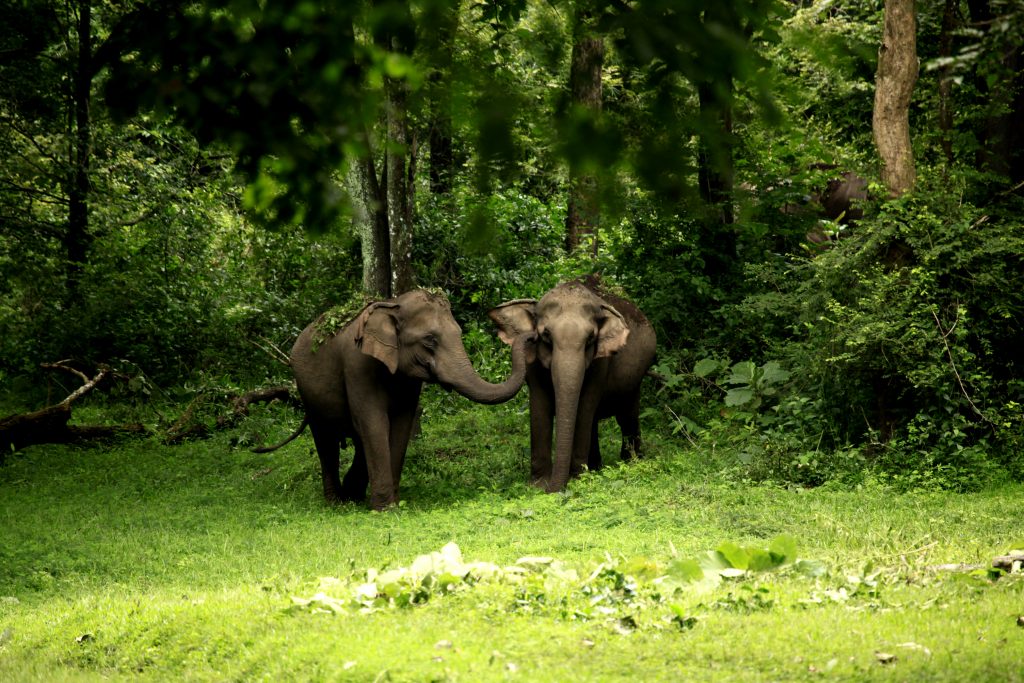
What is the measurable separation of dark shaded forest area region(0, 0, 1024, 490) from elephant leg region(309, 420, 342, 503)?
157 cm

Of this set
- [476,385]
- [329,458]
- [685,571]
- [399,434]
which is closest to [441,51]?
[685,571]

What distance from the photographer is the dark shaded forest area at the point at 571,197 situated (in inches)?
184

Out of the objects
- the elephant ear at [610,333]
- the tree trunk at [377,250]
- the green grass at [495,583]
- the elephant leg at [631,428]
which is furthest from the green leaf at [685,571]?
the tree trunk at [377,250]

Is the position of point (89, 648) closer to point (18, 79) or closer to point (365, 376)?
point (365, 376)

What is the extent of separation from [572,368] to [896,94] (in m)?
4.66

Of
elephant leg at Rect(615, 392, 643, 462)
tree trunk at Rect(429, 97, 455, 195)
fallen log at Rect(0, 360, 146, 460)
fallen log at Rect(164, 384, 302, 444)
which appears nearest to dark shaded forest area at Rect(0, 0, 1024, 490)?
tree trunk at Rect(429, 97, 455, 195)

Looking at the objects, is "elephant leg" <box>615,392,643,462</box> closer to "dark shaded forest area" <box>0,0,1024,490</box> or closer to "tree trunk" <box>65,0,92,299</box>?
"dark shaded forest area" <box>0,0,1024,490</box>

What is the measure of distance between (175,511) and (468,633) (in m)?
7.16

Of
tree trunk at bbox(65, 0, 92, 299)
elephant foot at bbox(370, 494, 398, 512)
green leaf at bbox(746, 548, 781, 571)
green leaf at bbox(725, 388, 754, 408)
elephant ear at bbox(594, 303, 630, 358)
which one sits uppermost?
tree trunk at bbox(65, 0, 92, 299)

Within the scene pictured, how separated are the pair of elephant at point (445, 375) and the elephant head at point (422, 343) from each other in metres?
0.01

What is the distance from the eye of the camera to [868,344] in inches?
531

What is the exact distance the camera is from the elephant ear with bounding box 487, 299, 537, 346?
14453mm

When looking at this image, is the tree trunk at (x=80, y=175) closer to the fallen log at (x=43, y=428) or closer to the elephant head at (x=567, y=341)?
the fallen log at (x=43, y=428)

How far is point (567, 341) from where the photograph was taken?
13.8m
